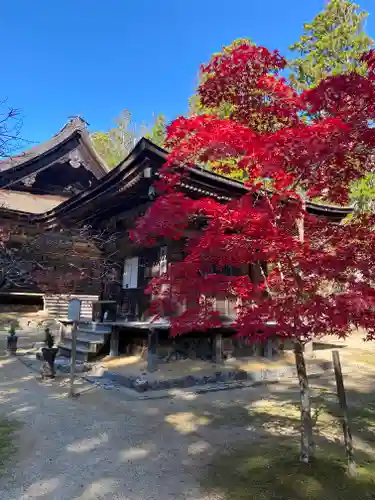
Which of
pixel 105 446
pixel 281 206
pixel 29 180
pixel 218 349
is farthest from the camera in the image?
pixel 29 180

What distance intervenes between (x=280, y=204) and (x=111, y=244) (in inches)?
368

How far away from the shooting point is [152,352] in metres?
9.98

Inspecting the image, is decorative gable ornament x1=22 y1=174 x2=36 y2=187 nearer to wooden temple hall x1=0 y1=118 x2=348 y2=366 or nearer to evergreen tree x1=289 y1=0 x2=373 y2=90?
wooden temple hall x1=0 y1=118 x2=348 y2=366

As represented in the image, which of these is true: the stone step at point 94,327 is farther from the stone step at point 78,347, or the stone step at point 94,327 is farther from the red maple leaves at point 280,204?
the red maple leaves at point 280,204

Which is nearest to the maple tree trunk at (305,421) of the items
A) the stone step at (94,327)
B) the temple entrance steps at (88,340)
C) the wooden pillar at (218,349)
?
the wooden pillar at (218,349)

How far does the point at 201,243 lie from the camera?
503 centimetres

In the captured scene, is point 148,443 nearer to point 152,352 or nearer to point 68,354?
point 152,352

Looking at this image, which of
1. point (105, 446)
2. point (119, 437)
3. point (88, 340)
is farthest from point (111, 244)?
point (105, 446)

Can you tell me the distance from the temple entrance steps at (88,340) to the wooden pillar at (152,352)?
2.42m

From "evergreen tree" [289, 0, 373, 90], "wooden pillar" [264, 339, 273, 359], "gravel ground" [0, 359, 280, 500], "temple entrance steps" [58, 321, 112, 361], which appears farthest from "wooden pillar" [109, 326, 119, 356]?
"evergreen tree" [289, 0, 373, 90]

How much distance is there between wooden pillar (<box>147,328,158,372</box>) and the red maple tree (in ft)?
14.9

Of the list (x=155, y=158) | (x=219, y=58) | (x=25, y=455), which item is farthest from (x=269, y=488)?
(x=155, y=158)

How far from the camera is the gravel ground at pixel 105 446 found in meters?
4.10

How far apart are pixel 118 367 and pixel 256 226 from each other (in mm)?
7447
